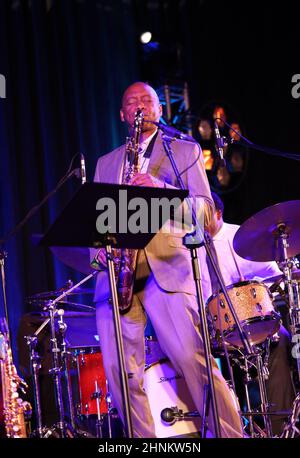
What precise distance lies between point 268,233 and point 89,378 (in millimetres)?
2310

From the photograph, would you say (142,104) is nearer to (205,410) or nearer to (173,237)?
(173,237)

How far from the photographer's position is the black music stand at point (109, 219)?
3.04 m

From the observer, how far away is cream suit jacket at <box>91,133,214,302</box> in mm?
3879

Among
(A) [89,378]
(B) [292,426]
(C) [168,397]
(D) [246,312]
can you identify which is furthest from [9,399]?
(B) [292,426]

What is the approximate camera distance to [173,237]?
3961 millimetres

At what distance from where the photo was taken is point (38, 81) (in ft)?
24.3

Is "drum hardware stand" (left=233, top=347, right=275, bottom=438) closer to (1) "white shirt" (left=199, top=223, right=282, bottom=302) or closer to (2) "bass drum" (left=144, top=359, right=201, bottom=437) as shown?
(2) "bass drum" (left=144, top=359, right=201, bottom=437)

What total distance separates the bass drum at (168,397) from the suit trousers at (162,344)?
17.6 inches

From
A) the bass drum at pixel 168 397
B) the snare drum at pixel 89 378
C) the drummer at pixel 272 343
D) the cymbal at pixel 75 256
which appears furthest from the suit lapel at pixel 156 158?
the snare drum at pixel 89 378

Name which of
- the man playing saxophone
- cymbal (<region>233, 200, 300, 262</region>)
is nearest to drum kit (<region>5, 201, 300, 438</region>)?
cymbal (<region>233, 200, 300, 262</region>)

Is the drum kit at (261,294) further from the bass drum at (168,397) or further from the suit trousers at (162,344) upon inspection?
the suit trousers at (162,344)

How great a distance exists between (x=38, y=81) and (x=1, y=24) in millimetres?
697
